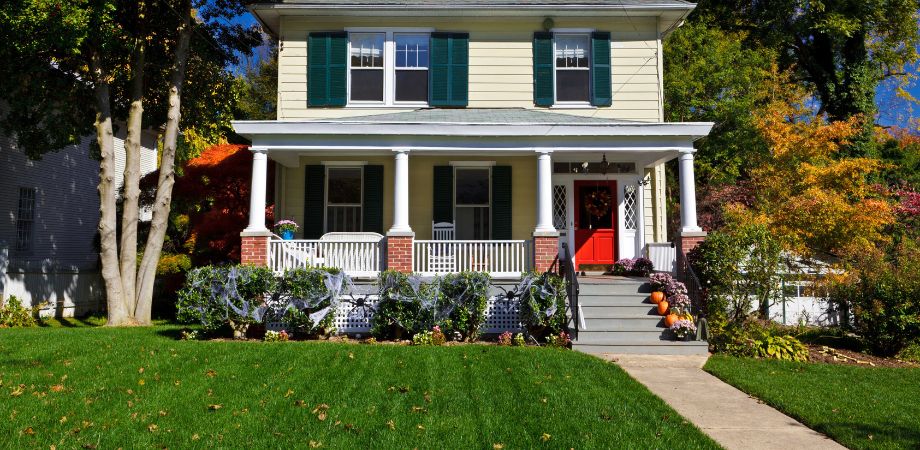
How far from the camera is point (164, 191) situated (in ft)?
42.8

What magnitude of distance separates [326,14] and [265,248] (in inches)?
219

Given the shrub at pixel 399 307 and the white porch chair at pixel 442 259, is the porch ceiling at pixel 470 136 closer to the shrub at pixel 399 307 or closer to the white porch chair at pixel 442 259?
the white porch chair at pixel 442 259

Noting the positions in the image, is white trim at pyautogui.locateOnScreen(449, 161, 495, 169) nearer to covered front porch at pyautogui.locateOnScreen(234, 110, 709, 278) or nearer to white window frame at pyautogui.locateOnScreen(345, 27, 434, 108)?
covered front porch at pyautogui.locateOnScreen(234, 110, 709, 278)

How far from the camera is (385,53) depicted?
46.3ft


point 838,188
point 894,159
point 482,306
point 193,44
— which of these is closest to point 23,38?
point 193,44

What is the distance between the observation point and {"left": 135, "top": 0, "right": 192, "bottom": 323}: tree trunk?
12.9 metres

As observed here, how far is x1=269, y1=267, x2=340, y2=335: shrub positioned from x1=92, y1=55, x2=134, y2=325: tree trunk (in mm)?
4079

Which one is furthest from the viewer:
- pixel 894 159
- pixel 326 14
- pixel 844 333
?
pixel 894 159

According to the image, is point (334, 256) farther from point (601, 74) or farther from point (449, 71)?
point (601, 74)

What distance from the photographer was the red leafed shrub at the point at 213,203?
15000mm

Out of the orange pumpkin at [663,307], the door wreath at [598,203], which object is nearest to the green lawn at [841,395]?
the orange pumpkin at [663,307]

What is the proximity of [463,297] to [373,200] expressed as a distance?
14.5ft

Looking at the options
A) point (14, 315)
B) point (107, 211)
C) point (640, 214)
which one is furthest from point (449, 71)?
point (14, 315)

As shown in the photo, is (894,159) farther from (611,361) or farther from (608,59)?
(611,361)
